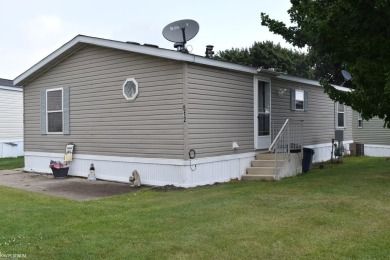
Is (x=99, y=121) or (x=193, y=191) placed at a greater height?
(x=99, y=121)

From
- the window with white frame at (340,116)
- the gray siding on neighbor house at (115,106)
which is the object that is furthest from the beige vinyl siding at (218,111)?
the window with white frame at (340,116)

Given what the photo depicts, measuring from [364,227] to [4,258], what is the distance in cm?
418

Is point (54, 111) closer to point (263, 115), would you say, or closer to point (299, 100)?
point (263, 115)

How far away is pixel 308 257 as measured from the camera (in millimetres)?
4082

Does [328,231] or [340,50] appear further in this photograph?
[340,50]

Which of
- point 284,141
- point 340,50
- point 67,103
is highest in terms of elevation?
point 340,50

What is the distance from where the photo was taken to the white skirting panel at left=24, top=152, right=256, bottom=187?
28.8 feet

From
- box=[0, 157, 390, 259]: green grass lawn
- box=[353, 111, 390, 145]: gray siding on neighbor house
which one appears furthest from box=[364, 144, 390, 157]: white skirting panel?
box=[0, 157, 390, 259]: green grass lawn

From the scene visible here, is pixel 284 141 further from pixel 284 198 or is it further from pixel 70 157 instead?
pixel 70 157

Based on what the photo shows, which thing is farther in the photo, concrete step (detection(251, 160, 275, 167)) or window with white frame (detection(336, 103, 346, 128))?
window with white frame (detection(336, 103, 346, 128))

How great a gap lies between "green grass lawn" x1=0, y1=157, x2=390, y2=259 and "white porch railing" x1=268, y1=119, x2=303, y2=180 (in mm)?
2030

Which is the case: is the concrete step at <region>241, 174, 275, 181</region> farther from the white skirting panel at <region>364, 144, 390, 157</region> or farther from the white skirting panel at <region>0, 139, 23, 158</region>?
the white skirting panel at <region>0, 139, 23, 158</region>

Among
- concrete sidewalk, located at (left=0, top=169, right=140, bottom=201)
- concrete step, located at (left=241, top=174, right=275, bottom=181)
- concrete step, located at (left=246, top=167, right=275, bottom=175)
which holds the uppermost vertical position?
concrete step, located at (left=246, top=167, right=275, bottom=175)

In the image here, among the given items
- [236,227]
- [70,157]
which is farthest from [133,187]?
[236,227]
